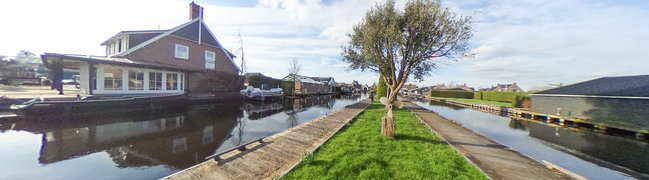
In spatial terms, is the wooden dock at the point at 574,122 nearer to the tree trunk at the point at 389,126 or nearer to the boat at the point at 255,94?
the tree trunk at the point at 389,126

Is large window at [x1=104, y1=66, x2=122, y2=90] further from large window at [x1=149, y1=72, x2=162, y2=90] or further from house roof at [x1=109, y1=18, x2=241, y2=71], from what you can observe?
house roof at [x1=109, y1=18, x2=241, y2=71]

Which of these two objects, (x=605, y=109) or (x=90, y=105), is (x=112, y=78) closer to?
(x=90, y=105)

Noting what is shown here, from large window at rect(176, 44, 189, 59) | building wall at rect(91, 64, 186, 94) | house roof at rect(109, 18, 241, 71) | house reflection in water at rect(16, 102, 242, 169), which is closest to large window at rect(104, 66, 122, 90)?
building wall at rect(91, 64, 186, 94)

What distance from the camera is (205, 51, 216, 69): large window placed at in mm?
21109

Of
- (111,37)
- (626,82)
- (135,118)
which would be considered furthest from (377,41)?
(111,37)

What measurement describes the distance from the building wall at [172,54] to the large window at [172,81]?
6.59 ft

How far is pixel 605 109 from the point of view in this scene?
12.3 m

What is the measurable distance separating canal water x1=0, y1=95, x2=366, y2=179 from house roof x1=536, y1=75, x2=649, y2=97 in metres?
21.4

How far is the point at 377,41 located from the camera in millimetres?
12461

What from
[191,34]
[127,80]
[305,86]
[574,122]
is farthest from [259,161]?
[305,86]

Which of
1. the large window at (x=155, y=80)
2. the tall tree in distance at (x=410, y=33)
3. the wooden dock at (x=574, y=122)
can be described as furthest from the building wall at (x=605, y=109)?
the large window at (x=155, y=80)

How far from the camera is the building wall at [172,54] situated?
16.4m

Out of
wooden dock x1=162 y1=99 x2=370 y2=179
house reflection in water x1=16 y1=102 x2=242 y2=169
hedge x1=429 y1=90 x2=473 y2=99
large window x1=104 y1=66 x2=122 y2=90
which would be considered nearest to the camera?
wooden dock x1=162 y1=99 x2=370 y2=179

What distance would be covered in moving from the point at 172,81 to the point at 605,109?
32.5 meters
